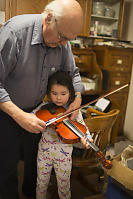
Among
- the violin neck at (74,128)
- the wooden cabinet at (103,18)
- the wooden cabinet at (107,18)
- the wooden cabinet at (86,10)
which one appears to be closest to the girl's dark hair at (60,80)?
the violin neck at (74,128)

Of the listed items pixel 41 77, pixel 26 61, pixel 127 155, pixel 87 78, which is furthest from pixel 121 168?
pixel 87 78

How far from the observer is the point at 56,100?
4.14 feet

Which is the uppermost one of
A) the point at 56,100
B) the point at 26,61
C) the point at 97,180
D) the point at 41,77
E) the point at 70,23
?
the point at 70,23

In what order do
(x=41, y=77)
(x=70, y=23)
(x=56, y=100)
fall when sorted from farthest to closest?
(x=56, y=100) → (x=41, y=77) → (x=70, y=23)

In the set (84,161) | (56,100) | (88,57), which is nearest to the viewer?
(56,100)

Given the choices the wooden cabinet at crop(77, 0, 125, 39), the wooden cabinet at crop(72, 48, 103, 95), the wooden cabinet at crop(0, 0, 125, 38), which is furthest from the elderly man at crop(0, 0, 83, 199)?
the wooden cabinet at crop(77, 0, 125, 39)

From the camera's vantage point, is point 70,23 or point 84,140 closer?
point 70,23

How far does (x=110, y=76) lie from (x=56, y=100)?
57.7 inches

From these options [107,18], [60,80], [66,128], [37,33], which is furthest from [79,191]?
[107,18]

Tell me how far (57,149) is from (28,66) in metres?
0.56

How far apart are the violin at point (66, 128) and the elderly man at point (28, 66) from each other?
7 centimetres

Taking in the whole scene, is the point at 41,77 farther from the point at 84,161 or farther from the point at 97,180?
A: the point at 97,180

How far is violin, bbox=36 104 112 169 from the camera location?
107 cm

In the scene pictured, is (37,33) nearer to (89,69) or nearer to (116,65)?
(89,69)
